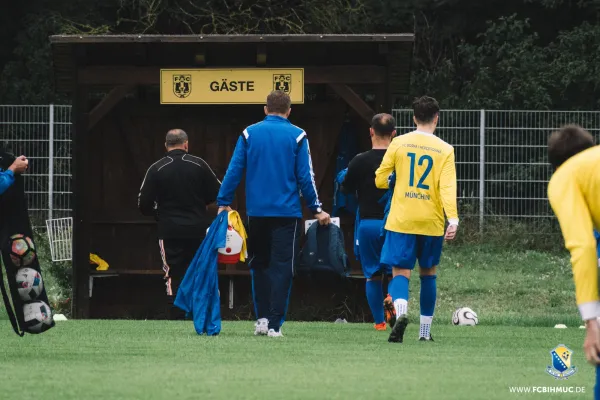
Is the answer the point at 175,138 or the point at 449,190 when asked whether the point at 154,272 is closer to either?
the point at 175,138

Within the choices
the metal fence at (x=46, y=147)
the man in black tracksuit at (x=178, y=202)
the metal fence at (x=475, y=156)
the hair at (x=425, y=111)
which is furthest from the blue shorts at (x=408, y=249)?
the metal fence at (x=46, y=147)

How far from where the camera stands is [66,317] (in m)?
15.4

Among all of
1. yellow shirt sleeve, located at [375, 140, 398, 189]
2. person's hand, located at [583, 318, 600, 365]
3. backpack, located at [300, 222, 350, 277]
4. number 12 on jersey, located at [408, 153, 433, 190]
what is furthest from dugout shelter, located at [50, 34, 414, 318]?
person's hand, located at [583, 318, 600, 365]

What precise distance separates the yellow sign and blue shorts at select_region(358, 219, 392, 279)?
9.30 ft

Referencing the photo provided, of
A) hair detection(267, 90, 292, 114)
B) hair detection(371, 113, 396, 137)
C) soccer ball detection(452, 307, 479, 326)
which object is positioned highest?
hair detection(267, 90, 292, 114)

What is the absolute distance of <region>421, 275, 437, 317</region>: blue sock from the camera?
34.9ft

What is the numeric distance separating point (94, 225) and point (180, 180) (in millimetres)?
3217

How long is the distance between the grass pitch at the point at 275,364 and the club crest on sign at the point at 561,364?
0.06 meters

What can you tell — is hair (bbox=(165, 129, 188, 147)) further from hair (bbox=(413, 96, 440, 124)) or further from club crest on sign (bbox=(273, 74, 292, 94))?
hair (bbox=(413, 96, 440, 124))

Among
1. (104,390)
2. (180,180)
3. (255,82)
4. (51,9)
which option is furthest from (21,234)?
(51,9)

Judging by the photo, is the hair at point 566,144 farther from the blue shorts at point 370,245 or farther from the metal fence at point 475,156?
the metal fence at point 475,156

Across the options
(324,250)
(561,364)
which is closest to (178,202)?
(324,250)

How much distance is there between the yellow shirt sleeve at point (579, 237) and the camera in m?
4.99

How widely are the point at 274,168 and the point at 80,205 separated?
189 inches
